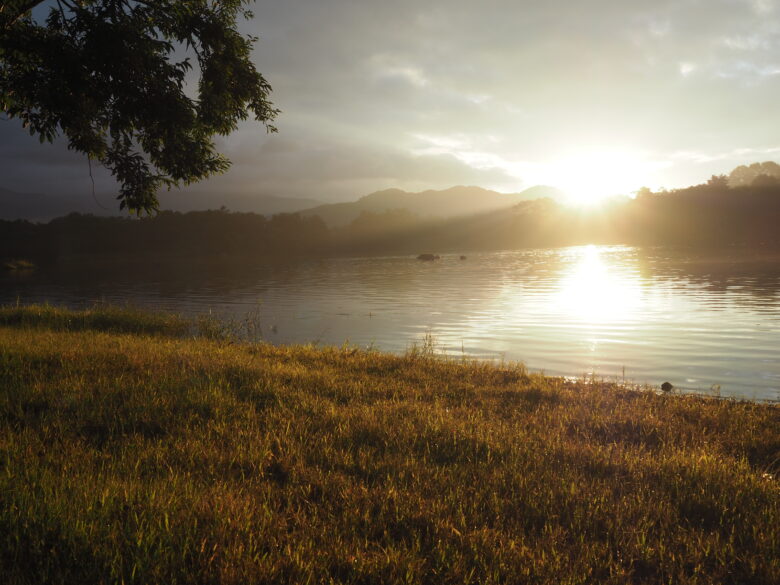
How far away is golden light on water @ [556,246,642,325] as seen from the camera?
968 inches

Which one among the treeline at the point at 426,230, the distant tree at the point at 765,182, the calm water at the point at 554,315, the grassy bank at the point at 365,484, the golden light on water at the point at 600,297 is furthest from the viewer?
the distant tree at the point at 765,182

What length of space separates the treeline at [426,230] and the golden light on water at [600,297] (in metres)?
79.3

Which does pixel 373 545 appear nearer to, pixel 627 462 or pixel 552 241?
pixel 627 462

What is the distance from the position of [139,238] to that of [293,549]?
15739 centimetres

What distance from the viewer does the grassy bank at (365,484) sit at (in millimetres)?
3551

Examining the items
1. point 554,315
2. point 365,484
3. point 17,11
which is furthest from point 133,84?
point 554,315

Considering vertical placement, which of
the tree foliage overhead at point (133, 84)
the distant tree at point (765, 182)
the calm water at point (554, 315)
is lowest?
the calm water at point (554, 315)

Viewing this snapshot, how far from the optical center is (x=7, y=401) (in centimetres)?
675

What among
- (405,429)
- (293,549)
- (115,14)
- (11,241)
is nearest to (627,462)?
(405,429)

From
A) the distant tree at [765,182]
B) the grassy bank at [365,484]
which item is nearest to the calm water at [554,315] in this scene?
the grassy bank at [365,484]

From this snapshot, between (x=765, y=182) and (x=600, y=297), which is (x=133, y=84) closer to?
(x=600, y=297)

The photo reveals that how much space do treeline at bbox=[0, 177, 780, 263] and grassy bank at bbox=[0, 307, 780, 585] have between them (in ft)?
378

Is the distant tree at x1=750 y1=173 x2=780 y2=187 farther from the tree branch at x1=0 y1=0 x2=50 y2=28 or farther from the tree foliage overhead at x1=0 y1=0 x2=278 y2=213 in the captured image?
the tree branch at x1=0 y1=0 x2=50 y2=28

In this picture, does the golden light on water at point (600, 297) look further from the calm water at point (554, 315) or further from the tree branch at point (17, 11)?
the tree branch at point (17, 11)
